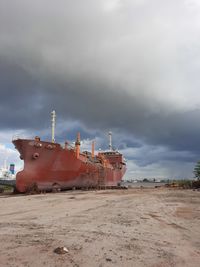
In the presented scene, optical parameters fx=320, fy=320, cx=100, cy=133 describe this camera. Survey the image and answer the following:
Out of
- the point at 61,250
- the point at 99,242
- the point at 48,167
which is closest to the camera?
the point at 61,250

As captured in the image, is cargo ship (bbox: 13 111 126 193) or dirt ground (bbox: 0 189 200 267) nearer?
dirt ground (bbox: 0 189 200 267)

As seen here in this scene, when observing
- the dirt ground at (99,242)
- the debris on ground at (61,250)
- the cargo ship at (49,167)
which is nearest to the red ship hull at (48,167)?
the cargo ship at (49,167)

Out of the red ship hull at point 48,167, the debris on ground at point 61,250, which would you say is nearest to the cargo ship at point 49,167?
the red ship hull at point 48,167

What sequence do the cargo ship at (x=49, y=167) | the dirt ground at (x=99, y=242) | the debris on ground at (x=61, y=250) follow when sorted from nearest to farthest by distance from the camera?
1. the dirt ground at (x=99, y=242)
2. the debris on ground at (x=61, y=250)
3. the cargo ship at (x=49, y=167)

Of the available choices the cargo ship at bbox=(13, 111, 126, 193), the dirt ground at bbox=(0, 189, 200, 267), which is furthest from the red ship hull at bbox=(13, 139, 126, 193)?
the dirt ground at bbox=(0, 189, 200, 267)

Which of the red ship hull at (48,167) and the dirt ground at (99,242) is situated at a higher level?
the red ship hull at (48,167)

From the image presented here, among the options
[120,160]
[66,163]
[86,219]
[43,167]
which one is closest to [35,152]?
[43,167]

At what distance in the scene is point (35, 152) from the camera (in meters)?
32.9

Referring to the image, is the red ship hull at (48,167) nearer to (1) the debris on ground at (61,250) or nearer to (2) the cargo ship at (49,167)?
(2) the cargo ship at (49,167)

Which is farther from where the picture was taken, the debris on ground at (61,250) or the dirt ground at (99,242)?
the debris on ground at (61,250)

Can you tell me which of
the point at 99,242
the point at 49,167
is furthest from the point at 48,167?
the point at 99,242

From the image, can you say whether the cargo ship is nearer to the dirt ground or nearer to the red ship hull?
the red ship hull

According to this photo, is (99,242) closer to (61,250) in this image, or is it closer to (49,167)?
(61,250)

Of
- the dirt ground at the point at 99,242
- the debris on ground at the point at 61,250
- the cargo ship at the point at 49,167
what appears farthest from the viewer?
the cargo ship at the point at 49,167
